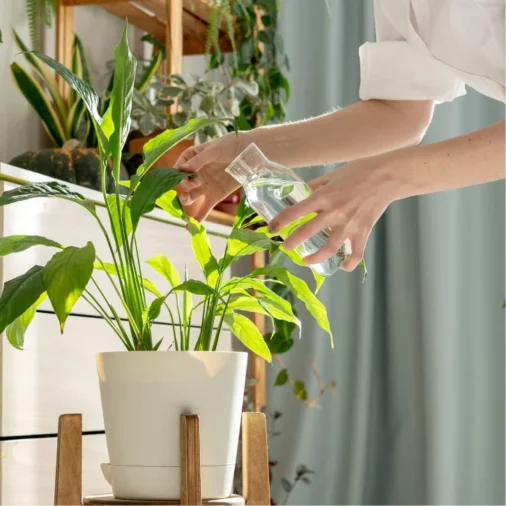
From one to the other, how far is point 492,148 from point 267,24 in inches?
74.9

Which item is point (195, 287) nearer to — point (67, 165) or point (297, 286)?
point (297, 286)

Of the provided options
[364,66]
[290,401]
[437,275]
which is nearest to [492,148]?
[364,66]

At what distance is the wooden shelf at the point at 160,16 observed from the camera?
8.27 ft

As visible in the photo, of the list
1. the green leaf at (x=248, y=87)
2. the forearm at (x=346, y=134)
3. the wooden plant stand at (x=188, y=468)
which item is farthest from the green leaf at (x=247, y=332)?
the green leaf at (x=248, y=87)

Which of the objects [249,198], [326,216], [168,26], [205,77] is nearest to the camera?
[326,216]

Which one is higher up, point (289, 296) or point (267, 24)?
point (267, 24)

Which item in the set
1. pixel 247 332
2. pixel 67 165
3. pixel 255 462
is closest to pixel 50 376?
pixel 67 165

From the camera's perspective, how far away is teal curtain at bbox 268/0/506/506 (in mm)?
2705

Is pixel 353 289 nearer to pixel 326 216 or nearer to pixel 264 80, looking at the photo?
pixel 264 80

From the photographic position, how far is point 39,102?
2199 millimetres

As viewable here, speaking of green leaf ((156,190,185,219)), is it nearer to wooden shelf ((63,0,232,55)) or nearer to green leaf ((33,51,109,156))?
green leaf ((33,51,109,156))

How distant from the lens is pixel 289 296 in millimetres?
2795

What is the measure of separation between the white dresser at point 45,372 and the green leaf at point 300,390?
3.42 feet

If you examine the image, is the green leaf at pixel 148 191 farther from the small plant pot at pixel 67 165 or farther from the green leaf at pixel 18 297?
the small plant pot at pixel 67 165
